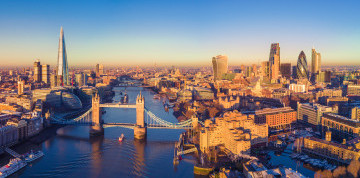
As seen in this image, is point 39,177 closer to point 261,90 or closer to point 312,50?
point 261,90

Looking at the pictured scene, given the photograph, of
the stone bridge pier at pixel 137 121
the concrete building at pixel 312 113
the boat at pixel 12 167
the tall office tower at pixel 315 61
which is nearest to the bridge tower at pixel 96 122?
the stone bridge pier at pixel 137 121

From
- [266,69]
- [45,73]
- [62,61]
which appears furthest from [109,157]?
[266,69]

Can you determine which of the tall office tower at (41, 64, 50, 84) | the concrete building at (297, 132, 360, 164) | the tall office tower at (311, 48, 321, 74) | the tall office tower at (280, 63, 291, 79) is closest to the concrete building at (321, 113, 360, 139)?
the concrete building at (297, 132, 360, 164)

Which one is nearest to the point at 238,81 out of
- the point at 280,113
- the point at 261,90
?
the point at 261,90

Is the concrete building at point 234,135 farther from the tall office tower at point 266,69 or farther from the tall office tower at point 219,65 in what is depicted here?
the tall office tower at point 219,65

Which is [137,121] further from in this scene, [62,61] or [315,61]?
[315,61]

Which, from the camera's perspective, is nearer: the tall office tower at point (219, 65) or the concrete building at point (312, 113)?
the concrete building at point (312, 113)

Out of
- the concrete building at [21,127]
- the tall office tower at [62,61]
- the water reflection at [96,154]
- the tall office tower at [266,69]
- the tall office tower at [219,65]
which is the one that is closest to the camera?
the water reflection at [96,154]
